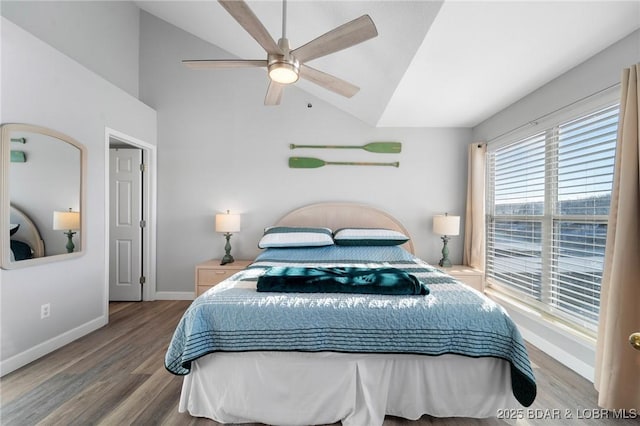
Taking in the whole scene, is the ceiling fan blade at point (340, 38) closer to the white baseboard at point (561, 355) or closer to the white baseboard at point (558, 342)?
the white baseboard at point (558, 342)

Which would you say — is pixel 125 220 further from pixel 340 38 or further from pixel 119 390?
pixel 340 38

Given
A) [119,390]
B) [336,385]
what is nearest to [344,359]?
[336,385]

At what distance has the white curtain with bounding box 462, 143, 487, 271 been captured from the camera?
3.29m

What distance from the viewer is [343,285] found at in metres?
1.68

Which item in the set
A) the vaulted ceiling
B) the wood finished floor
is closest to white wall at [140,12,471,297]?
the vaulted ceiling

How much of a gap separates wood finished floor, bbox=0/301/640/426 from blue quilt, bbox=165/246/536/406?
16.6 inches

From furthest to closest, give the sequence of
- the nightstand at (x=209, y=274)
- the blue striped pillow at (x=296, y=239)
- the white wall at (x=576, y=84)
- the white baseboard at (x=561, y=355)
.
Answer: the nightstand at (x=209, y=274) → the blue striped pillow at (x=296, y=239) → the white baseboard at (x=561, y=355) → the white wall at (x=576, y=84)

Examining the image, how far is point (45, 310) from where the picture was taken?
2232 millimetres

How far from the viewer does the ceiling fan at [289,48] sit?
1468 millimetres

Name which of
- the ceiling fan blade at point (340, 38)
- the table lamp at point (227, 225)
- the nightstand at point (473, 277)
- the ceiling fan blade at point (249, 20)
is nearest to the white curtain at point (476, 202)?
the nightstand at point (473, 277)

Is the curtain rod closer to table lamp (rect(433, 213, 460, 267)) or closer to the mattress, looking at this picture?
table lamp (rect(433, 213, 460, 267))

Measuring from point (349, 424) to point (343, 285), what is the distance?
0.71 metres

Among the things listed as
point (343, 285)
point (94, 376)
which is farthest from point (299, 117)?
point (94, 376)

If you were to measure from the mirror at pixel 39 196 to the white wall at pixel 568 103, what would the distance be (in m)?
4.06
